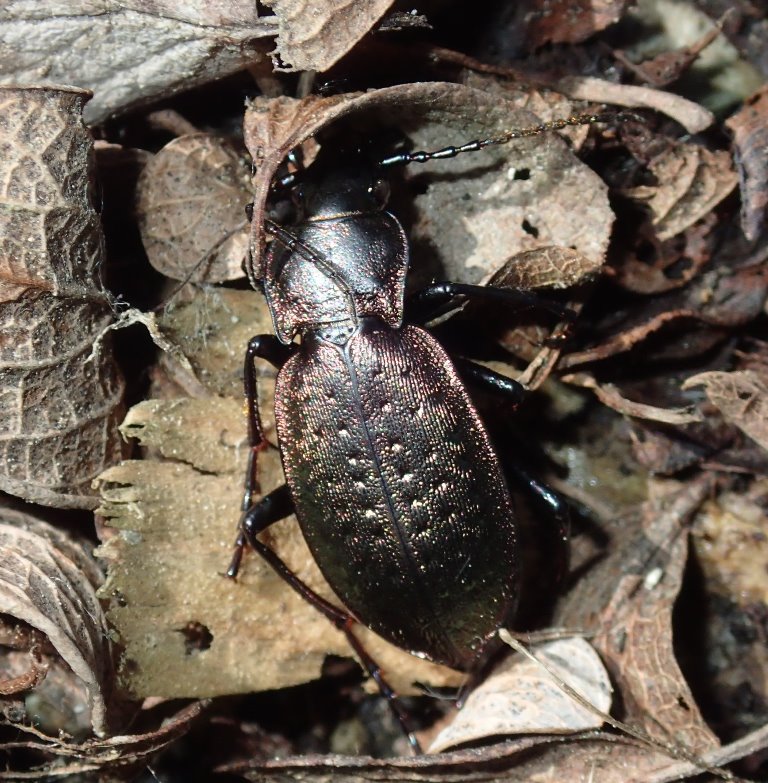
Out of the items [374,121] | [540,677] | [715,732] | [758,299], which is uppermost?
[374,121]

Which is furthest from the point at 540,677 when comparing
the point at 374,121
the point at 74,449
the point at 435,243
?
the point at 374,121

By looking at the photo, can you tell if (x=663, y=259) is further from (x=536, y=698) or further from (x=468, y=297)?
(x=536, y=698)

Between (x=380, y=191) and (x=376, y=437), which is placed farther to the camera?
(x=380, y=191)

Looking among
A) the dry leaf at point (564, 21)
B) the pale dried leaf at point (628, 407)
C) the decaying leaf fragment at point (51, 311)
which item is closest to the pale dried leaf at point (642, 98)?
the dry leaf at point (564, 21)

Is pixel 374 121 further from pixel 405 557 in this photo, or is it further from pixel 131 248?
pixel 405 557

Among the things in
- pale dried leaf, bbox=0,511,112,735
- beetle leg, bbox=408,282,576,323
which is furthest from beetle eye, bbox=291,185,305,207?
pale dried leaf, bbox=0,511,112,735

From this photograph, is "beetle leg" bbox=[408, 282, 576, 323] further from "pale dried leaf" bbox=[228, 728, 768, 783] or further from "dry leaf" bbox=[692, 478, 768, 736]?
"pale dried leaf" bbox=[228, 728, 768, 783]

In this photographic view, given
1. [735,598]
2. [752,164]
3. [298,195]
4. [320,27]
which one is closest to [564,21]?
[752,164]
